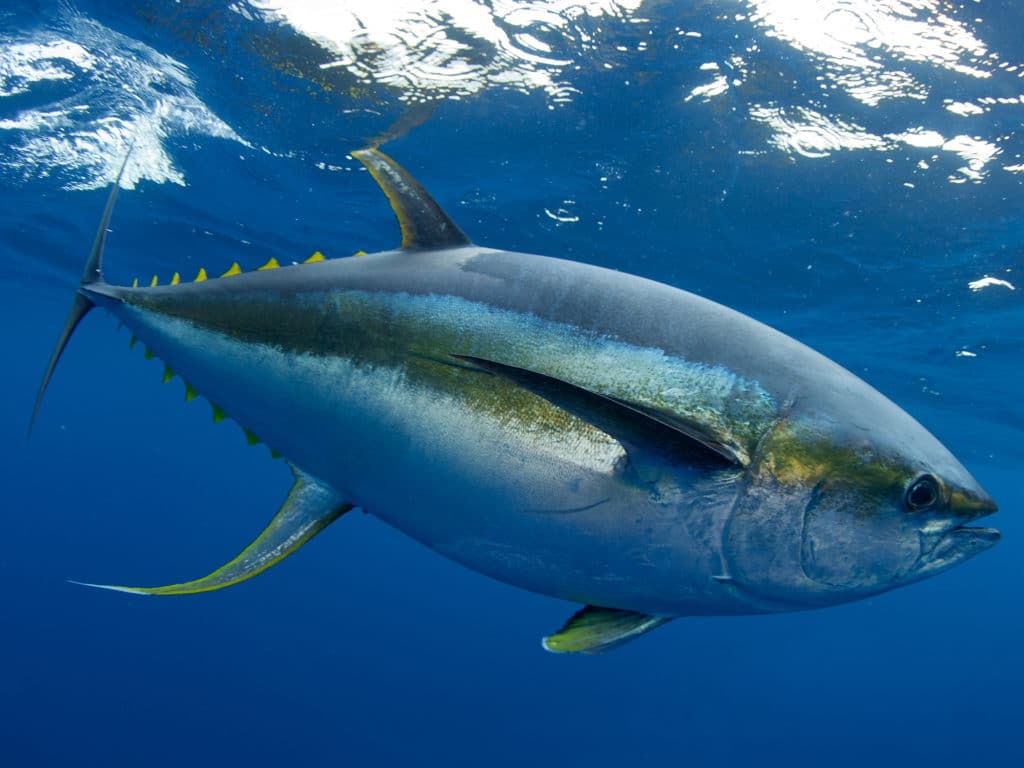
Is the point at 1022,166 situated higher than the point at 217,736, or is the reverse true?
the point at 1022,166

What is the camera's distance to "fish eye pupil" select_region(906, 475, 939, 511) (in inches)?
50.9

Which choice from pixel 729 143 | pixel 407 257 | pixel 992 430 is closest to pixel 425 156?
pixel 729 143

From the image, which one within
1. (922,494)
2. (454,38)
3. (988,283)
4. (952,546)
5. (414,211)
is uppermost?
(454,38)

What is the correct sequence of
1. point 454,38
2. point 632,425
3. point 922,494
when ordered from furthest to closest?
point 454,38
point 922,494
point 632,425

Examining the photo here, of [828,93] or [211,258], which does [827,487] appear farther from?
[211,258]

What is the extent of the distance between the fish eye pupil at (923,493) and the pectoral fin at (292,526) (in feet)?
4.62

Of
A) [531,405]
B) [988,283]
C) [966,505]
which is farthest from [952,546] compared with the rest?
[988,283]

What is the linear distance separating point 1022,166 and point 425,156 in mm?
8500

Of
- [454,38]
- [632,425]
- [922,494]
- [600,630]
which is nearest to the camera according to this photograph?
[632,425]

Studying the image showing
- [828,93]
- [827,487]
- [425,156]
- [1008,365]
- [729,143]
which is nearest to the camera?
[827,487]

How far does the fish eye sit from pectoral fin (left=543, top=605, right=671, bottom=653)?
58 cm

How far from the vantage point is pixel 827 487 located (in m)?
1.29

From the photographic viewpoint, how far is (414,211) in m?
1.81

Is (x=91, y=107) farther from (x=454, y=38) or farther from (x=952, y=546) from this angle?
(x=952, y=546)
